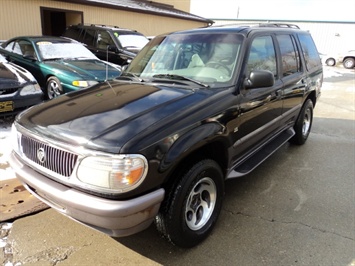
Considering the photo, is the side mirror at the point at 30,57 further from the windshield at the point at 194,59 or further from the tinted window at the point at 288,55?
the tinted window at the point at 288,55

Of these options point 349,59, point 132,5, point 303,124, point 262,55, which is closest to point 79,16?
point 132,5

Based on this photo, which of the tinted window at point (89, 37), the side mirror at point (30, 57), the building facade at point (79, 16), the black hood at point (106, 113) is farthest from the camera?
the building facade at point (79, 16)

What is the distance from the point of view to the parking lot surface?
2631mm

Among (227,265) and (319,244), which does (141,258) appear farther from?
(319,244)

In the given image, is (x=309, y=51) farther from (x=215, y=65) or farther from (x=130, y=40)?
(x=130, y=40)

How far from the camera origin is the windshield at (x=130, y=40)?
393 inches

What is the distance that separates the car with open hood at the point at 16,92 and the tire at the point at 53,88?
0.77m

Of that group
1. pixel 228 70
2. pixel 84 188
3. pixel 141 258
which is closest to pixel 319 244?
pixel 141 258

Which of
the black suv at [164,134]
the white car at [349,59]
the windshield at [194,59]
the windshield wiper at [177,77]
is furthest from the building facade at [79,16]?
the white car at [349,59]

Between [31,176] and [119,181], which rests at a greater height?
[119,181]

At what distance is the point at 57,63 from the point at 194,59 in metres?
4.59

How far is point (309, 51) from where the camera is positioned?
5.26 m

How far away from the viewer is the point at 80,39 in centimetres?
1066

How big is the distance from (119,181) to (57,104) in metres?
1.24
